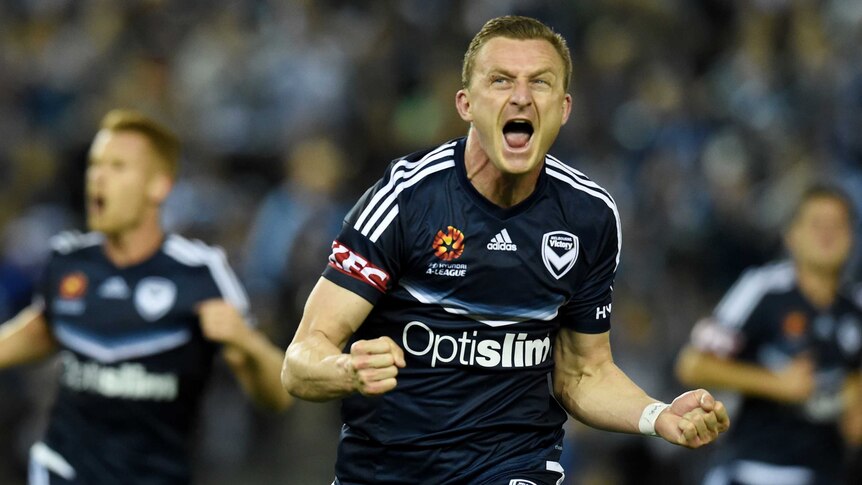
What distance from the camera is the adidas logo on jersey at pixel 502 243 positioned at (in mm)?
4957

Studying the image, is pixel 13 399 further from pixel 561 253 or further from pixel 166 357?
pixel 561 253

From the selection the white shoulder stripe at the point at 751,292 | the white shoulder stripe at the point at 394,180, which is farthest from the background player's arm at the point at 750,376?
the white shoulder stripe at the point at 394,180

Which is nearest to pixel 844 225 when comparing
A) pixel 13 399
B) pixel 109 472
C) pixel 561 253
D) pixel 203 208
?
pixel 561 253

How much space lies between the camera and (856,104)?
40.6ft

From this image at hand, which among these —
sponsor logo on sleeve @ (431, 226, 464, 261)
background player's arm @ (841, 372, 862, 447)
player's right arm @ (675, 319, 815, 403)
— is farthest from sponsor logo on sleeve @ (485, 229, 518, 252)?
background player's arm @ (841, 372, 862, 447)

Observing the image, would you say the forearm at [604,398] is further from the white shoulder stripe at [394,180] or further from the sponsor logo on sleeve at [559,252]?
the white shoulder stripe at [394,180]

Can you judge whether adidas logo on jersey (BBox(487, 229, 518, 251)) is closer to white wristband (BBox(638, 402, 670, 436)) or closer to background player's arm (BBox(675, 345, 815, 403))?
white wristband (BBox(638, 402, 670, 436))

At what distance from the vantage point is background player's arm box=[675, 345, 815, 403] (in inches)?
297

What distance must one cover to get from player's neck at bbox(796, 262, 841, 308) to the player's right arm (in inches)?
14.1

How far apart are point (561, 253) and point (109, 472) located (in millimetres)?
2721

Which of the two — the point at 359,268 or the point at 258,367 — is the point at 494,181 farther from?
the point at 258,367

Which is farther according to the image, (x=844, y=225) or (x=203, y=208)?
(x=203, y=208)

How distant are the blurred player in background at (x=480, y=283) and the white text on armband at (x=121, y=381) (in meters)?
2.02

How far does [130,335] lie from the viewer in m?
6.96
